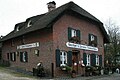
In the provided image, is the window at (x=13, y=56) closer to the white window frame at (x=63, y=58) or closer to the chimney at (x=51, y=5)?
the chimney at (x=51, y=5)

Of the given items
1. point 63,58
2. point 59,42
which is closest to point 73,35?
point 59,42

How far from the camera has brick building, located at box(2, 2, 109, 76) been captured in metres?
24.8

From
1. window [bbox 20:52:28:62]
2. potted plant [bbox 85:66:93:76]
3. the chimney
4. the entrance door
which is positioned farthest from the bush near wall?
potted plant [bbox 85:66:93:76]

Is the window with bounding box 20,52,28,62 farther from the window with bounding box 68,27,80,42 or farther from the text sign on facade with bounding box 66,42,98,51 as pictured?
the window with bounding box 68,27,80,42

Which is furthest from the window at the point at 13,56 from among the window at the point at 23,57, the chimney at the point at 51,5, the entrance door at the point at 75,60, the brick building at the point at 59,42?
the entrance door at the point at 75,60

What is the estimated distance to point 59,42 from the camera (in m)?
25.2

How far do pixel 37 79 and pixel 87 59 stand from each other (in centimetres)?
941

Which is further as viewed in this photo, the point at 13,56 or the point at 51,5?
the point at 51,5

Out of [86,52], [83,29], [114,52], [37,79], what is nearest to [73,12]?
[83,29]

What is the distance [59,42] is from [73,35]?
267 cm

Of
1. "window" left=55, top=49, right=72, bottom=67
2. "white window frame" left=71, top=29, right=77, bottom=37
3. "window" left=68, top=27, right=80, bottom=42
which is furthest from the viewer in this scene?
"white window frame" left=71, top=29, right=77, bottom=37

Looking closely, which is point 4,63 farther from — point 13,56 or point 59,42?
point 59,42

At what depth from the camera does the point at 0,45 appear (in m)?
37.9

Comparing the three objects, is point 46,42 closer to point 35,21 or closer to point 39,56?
point 39,56
